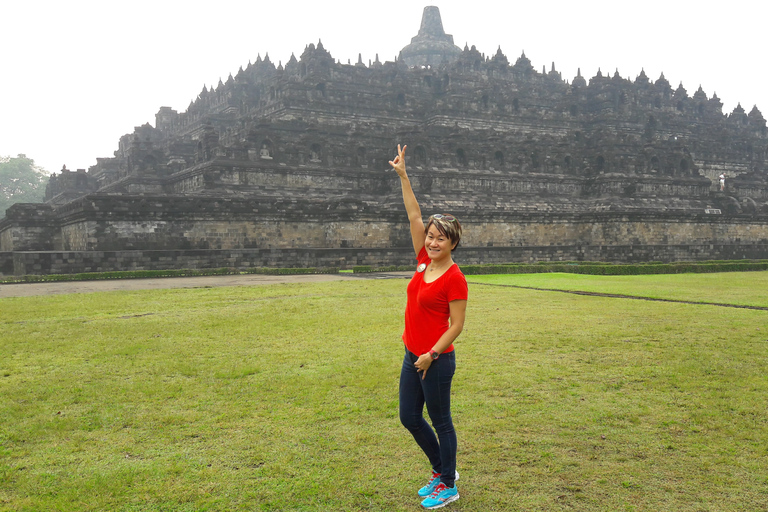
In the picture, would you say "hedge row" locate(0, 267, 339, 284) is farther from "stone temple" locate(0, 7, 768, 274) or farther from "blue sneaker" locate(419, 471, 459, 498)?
"blue sneaker" locate(419, 471, 459, 498)

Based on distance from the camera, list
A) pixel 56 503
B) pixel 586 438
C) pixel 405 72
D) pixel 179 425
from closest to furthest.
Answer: pixel 56 503, pixel 586 438, pixel 179 425, pixel 405 72

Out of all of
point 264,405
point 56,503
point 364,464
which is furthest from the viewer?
point 264,405

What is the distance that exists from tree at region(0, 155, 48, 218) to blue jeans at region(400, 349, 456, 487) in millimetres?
70139

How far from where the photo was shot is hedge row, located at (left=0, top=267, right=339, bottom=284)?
2086 cm

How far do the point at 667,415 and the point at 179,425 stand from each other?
4611 mm

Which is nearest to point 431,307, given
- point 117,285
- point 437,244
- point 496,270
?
point 437,244

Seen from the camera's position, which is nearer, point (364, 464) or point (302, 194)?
point (364, 464)

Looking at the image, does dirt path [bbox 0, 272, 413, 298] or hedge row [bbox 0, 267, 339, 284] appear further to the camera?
hedge row [bbox 0, 267, 339, 284]

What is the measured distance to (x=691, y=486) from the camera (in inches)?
166

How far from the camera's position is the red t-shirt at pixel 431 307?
3.98 meters

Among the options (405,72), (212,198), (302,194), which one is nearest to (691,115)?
(405,72)

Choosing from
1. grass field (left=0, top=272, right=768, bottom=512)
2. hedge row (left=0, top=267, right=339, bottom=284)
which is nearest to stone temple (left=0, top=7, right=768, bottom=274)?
hedge row (left=0, top=267, right=339, bottom=284)

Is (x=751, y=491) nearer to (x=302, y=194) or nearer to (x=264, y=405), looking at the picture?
(x=264, y=405)

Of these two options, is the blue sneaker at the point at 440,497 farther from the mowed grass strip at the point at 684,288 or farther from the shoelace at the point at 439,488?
the mowed grass strip at the point at 684,288
